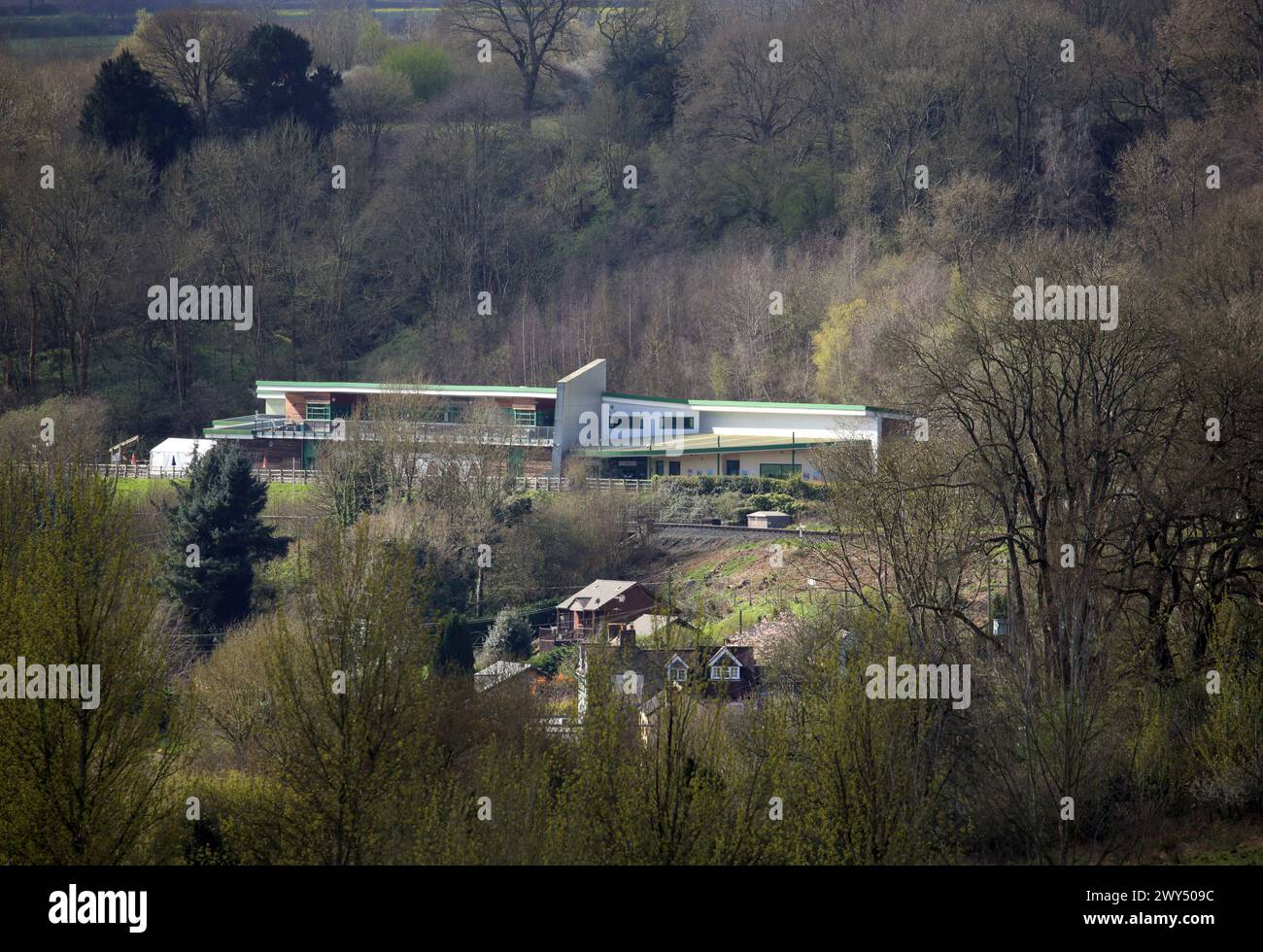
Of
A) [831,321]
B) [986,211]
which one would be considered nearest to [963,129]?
[986,211]

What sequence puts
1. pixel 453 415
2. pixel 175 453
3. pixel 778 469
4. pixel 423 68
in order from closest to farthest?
pixel 778 469 < pixel 175 453 < pixel 453 415 < pixel 423 68

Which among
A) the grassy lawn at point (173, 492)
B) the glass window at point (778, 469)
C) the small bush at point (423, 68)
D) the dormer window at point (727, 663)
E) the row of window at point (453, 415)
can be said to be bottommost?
the dormer window at point (727, 663)

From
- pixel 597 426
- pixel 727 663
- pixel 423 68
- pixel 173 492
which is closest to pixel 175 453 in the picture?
pixel 173 492

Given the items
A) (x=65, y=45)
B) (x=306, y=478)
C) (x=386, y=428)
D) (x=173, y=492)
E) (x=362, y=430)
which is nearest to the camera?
(x=386, y=428)

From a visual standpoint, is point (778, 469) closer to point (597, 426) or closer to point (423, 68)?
point (597, 426)

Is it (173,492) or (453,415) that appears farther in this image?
(453,415)

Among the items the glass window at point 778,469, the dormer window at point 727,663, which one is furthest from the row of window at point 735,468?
the dormer window at point 727,663

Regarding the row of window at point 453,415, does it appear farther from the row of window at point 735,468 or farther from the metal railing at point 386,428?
the row of window at point 735,468

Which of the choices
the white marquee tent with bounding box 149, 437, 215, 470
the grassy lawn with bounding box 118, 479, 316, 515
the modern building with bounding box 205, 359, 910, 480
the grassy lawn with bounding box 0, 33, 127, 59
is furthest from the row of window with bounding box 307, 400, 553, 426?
the grassy lawn with bounding box 0, 33, 127, 59

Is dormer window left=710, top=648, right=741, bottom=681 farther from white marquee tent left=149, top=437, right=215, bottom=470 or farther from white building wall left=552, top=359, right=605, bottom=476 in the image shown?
white marquee tent left=149, top=437, right=215, bottom=470
